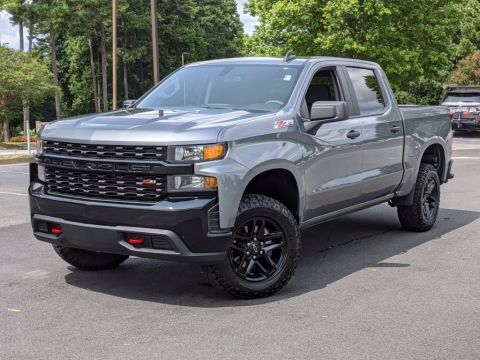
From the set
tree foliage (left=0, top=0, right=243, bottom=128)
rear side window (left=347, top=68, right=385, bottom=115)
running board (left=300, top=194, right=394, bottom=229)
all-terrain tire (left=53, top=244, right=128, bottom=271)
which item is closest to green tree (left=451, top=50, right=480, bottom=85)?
tree foliage (left=0, top=0, right=243, bottom=128)

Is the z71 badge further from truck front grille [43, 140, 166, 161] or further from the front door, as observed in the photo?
truck front grille [43, 140, 166, 161]

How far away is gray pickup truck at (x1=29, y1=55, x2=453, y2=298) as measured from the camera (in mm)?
5035

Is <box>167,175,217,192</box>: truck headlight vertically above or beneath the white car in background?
above

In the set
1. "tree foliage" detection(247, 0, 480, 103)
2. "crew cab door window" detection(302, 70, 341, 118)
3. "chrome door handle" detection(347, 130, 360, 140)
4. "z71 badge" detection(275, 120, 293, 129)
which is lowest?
"chrome door handle" detection(347, 130, 360, 140)

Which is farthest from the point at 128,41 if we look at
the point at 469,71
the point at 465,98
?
the point at 465,98

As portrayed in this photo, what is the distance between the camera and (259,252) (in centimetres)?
551

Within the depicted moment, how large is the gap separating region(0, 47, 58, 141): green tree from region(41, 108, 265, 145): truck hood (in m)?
24.8

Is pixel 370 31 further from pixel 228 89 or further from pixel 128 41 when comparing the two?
pixel 128 41

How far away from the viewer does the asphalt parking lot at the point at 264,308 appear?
4387mm

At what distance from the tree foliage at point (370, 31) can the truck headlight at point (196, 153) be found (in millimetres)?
24494

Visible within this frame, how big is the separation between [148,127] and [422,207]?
4152 mm

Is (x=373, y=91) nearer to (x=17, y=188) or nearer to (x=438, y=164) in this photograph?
(x=438, y=164)

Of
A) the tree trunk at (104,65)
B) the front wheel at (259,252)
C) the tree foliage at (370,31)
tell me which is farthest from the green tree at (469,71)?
the front wheel at (259,252)

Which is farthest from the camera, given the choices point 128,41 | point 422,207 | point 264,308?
point 128,41
